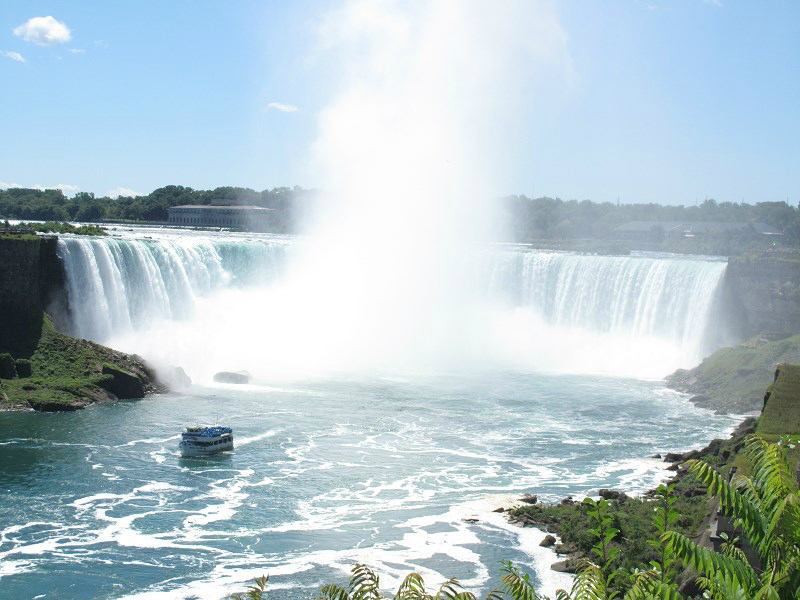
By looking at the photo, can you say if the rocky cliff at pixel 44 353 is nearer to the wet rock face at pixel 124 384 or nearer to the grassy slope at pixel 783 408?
the wet rock face at pixel 124 384

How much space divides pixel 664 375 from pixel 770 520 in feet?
117

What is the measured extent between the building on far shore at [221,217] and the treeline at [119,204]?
1161 mm

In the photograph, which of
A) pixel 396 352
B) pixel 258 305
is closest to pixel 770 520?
pixel 396 352

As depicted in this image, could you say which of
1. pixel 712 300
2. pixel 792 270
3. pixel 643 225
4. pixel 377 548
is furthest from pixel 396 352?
pixel 643 225

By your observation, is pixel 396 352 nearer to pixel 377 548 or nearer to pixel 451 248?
pixel 451 248

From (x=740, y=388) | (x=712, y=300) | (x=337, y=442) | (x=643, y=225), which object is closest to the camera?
(x=337, y=442)

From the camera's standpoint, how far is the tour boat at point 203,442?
2394cm

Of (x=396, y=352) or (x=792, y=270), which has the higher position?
(x=792, y=270)

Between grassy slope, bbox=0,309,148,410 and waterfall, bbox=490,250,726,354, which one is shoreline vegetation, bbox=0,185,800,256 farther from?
grassy slope, bbox=0,309,148,410

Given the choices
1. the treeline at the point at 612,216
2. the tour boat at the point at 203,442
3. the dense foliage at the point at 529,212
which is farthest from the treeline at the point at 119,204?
the tour boat at the point at 203,442

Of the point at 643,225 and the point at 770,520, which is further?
the point at 643,225

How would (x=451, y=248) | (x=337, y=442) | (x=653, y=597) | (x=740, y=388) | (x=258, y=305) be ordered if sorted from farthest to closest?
(x=451, y=248), (x=258, y=305), (x=740, y=388), (x=337, y=442), (x=653, y=597)

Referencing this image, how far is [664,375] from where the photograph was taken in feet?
133

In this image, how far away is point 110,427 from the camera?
88.5ft
